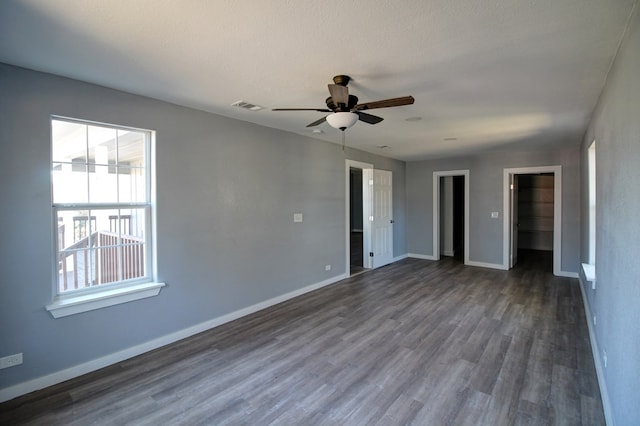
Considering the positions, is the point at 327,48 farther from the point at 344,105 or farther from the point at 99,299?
the point at 99,299

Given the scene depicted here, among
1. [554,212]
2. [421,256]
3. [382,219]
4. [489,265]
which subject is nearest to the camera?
[554,212]

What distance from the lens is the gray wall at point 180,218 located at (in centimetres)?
243

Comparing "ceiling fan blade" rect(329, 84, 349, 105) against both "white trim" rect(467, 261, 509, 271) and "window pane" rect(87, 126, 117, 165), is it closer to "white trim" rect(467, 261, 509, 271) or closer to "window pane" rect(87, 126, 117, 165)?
"window pane" rect(87, 126, 117, 165)

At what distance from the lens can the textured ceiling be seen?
1.69m

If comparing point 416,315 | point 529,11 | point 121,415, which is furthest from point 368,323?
point 529,11

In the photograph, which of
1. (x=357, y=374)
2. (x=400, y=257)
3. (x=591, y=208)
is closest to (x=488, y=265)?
(x=400, y=257)

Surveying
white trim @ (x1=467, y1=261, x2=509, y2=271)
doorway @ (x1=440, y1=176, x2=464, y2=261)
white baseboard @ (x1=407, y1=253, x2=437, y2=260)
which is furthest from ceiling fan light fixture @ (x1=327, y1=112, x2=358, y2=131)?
doorway @ (x1=440, y1=176, x2=464, y2=261)

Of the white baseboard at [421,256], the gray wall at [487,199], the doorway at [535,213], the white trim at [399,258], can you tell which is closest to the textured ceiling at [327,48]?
the gray wall at [487,199]

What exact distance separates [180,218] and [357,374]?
2.39m

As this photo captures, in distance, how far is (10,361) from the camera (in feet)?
7.86

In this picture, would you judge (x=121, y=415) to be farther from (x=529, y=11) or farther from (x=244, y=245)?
(x=529, y=11)

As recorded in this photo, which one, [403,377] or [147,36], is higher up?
[147,36]

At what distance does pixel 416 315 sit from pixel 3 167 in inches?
172

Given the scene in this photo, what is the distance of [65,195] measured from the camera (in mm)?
2717
